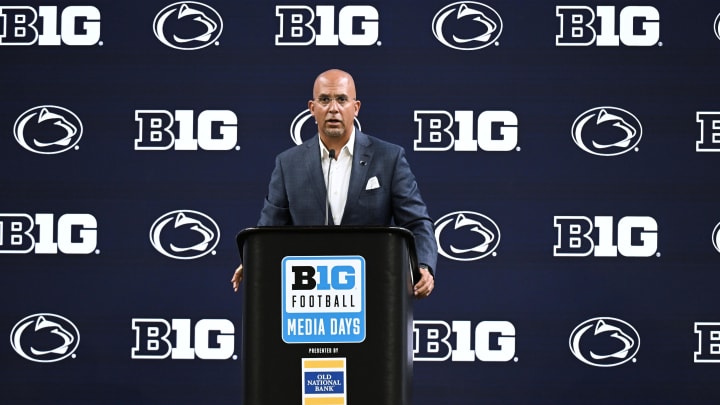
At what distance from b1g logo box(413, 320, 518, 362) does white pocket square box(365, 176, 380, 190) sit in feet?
5.58

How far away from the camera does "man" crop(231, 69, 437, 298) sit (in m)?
3.61

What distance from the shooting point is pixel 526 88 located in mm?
5230

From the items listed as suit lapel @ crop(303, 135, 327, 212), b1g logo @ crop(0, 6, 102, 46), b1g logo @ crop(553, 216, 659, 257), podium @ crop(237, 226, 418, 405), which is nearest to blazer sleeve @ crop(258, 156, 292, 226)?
suit lapel @ crop(303, 135, 327, 212)

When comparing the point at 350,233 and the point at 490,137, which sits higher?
the point at 490,137

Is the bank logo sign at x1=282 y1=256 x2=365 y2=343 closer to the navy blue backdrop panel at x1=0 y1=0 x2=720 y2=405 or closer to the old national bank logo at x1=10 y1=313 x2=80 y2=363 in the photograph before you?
the navy blue backdrop panel at x1=0 y1=0 x2=720 y2=405

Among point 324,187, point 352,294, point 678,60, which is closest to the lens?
point 352,294

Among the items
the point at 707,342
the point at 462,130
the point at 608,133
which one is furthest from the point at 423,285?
the point at 707,342

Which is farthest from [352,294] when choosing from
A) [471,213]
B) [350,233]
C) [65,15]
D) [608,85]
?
[65,15]

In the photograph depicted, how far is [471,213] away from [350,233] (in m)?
2.38

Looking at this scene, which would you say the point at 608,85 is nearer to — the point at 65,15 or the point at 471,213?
the point at 471,213

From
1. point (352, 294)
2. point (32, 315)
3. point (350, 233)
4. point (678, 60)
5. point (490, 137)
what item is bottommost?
point (32, 315)

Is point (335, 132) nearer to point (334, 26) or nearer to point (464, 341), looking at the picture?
point (334, 26)

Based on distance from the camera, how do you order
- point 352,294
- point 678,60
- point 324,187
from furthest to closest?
point 678,60, point 324,187, point 352,294

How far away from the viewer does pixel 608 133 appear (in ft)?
17.0
